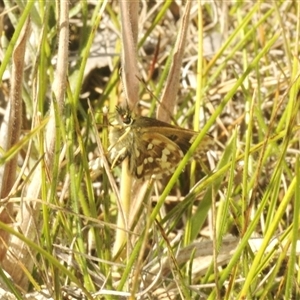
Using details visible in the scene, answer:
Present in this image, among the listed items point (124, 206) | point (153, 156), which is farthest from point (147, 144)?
point (124, 206)

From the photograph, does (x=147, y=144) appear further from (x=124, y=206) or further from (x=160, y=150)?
(x=124, y=206)

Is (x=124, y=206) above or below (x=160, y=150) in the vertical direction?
below

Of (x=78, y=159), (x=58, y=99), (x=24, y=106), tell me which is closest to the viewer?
(x=58, y=99)

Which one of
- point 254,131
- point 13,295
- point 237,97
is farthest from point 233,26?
point 13,295

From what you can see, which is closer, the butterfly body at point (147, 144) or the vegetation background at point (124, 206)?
the vegetation background at point (124, 206)

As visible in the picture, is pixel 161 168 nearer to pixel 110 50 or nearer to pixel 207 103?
pixel 207 103

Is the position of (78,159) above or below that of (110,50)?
below

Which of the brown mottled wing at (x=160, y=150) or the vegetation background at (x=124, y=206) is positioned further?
the brown mottled wing at (x=160, y=150)

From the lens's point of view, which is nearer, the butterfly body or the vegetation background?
the vegetation background
